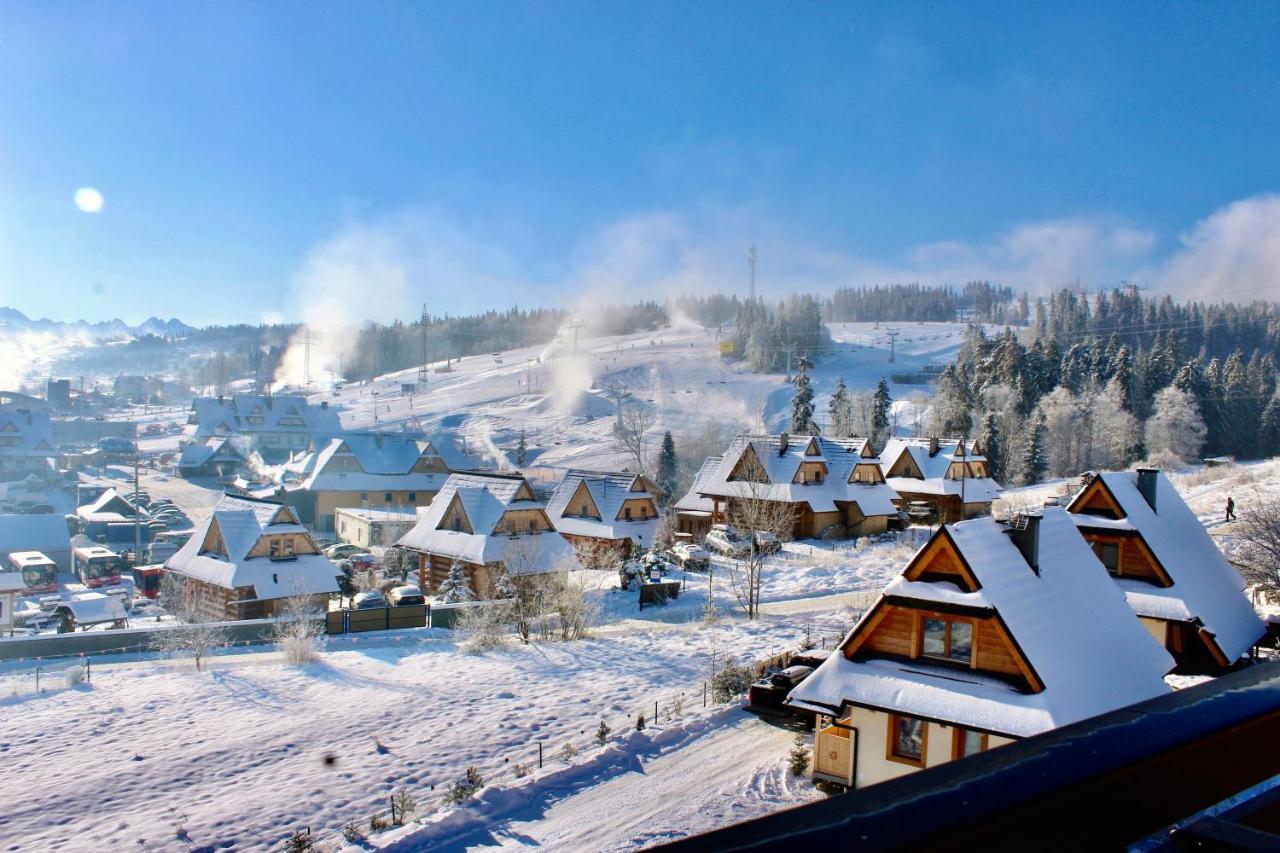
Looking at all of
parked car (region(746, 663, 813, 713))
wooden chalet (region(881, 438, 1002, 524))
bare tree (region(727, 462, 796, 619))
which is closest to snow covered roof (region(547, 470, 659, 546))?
bare tree (region(727, 462, 796, 619))

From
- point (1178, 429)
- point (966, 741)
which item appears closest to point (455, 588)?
point (966, 741)

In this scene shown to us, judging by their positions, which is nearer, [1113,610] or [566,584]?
[1113,610]

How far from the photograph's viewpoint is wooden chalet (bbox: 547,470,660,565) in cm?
4512

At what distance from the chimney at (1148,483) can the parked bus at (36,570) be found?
Result: 49.5 meters

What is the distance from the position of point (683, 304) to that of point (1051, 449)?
435ft

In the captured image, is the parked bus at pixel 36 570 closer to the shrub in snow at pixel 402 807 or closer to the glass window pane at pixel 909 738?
the shrub in snow at pixel 402 807

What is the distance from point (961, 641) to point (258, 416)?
319ft

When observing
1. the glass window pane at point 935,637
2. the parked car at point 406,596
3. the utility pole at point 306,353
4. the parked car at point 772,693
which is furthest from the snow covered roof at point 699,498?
the utility pole at point 306,353

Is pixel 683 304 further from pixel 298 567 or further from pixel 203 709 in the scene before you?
pixel 203 709

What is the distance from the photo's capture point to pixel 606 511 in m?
46.3

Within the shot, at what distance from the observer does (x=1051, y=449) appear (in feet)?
242

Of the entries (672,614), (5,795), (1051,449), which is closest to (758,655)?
(672,614)

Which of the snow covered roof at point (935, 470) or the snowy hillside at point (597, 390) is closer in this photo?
the snow covered roof at point (935, 470)

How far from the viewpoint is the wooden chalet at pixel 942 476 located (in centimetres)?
5916
